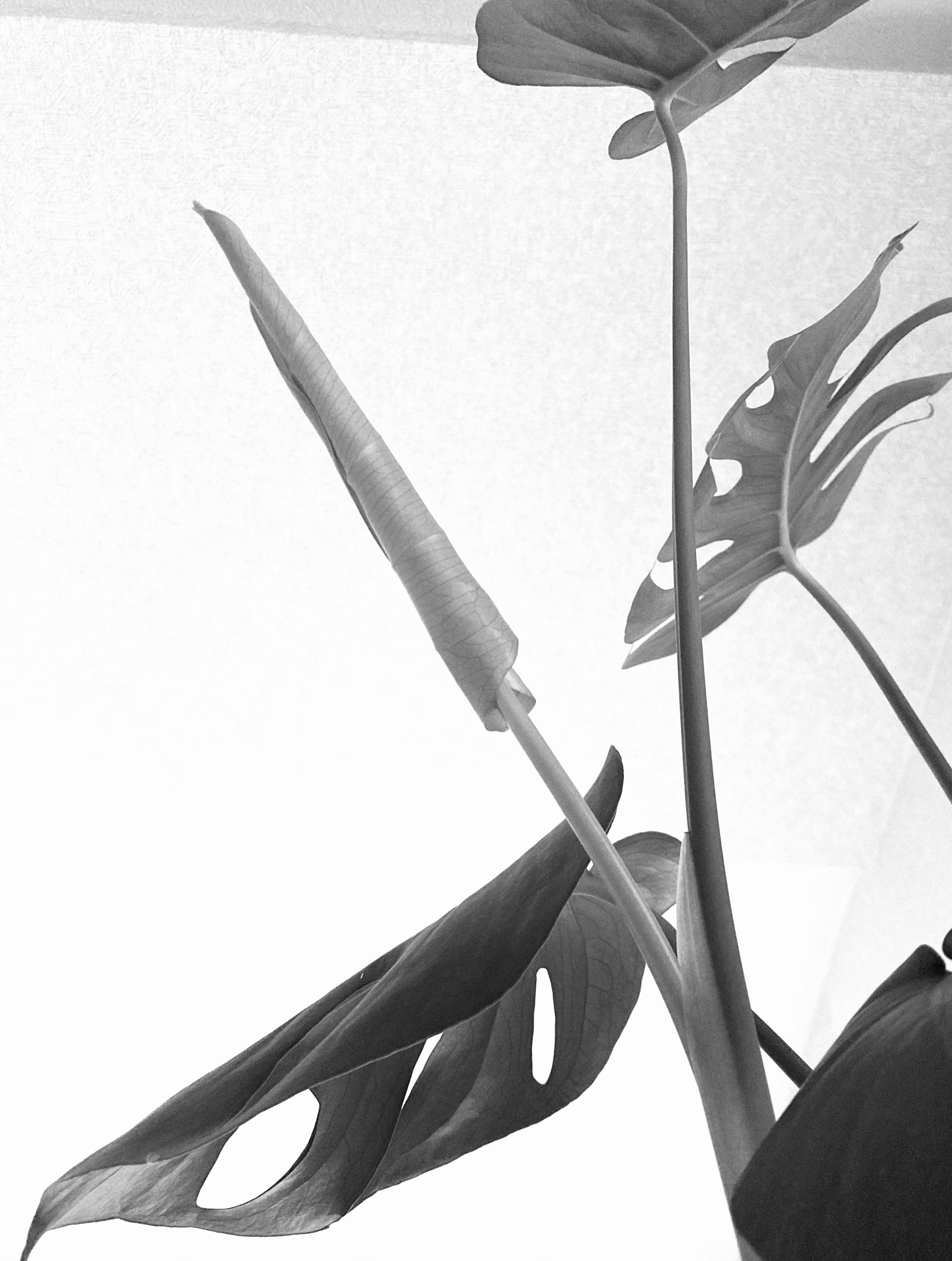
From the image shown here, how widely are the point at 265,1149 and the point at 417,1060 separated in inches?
104

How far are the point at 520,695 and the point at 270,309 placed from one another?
0.40 feet

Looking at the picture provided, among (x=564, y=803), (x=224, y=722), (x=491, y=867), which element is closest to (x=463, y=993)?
(x=564, y=803)

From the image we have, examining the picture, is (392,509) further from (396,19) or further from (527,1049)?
(396,19)

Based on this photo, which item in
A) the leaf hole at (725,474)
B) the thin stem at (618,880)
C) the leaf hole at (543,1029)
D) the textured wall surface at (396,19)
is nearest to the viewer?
the thin stem at (618,880)

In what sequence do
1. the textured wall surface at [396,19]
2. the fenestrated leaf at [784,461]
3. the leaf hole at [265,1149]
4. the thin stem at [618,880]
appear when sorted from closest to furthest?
the thin stem at [618,880], the fenestrated leaf at [784,461], the textured wall surface at [396,19], the leaf hole at [265,1149]

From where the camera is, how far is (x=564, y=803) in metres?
0.27

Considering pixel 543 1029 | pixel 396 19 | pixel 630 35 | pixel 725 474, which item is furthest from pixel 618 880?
pixel 543 1029

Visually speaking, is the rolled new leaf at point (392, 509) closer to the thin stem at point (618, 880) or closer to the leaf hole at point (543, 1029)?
the thin stem at point (618, 880)

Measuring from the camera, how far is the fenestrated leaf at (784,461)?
1.38 feet

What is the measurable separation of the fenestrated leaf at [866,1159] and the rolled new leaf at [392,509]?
0.12 meters

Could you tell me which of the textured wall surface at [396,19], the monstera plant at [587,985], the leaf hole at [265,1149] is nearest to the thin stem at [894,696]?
the monstera plant at [587,985]

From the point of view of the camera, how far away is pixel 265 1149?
269 cm

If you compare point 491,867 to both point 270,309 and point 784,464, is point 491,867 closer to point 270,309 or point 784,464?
point 784,464

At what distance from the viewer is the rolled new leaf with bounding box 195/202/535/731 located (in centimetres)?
27
